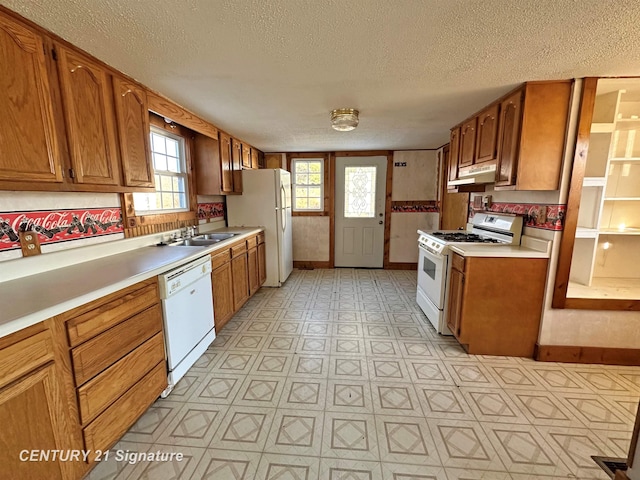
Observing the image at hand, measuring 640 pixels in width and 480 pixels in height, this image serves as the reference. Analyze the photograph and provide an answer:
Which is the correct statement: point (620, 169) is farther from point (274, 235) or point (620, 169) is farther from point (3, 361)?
point (3, 361)

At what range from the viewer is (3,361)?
3.04ft

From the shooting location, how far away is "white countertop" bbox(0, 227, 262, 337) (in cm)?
103

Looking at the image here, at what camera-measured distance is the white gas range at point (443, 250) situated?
248 centimetres

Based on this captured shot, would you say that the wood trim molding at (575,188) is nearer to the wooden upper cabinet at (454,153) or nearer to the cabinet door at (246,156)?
the wooden upper cabinet at (454,153)

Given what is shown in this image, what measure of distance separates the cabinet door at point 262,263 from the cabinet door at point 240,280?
0.48 m

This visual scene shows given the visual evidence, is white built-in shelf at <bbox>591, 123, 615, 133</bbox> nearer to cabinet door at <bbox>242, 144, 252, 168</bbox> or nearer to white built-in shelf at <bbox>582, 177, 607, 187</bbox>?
white built-in shelf at <bbox>582, 177, 607, 187</bbox>

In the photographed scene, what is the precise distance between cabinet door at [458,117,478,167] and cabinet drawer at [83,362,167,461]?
3184 mm

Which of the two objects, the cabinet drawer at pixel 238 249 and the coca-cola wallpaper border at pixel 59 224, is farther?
the cabinet drawer at pixel 238 249

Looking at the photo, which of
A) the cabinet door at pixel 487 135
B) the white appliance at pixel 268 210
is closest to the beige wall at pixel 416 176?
the white appliance at pixel 268 210

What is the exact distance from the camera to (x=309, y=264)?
5.15 metres

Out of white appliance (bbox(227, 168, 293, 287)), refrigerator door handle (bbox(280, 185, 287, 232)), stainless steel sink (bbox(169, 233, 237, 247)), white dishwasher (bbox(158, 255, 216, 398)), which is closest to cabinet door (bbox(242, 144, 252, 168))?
white appliance (bbox(227, 168, 293, 287))

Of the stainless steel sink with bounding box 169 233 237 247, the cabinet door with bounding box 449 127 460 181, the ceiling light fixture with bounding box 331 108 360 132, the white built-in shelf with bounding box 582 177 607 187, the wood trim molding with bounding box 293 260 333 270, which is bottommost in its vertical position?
the wood trim molding with bounding box 293 260 333 270

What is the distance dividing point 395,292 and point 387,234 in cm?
143

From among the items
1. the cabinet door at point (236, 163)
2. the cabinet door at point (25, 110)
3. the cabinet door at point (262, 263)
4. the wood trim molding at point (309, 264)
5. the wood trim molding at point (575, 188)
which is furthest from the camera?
Answer: the wood trim molding at point (309, 264)
